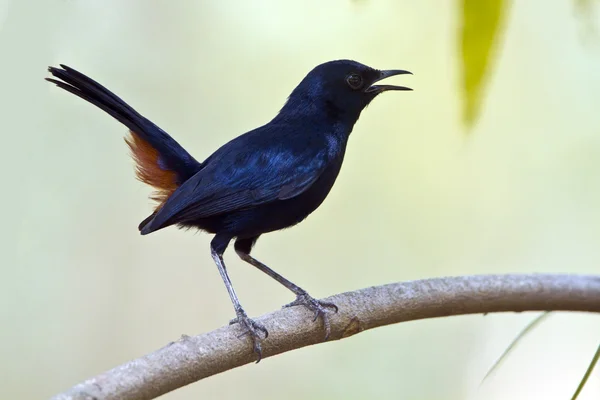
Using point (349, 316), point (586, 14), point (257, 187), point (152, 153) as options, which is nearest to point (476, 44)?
point (586, 14)

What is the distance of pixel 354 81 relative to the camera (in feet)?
9.86

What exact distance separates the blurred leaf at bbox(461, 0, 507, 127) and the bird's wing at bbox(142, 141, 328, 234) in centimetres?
116

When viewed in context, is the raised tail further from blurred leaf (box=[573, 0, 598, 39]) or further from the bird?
blurred leaf (box=[573, 0, 598, 39])

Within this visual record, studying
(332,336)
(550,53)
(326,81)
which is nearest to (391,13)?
(550,53)

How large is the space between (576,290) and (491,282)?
243mm

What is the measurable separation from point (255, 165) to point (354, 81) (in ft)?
1.86

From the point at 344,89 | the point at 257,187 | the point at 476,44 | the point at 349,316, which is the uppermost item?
the point at 344,89

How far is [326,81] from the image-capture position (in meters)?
3.03

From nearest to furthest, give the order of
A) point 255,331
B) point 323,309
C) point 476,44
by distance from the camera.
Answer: point 476,44, point 255,331, point 323,309

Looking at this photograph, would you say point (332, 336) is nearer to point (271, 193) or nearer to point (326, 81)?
point (271, 193)

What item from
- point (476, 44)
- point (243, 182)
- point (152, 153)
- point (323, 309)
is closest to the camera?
point (476, 44)

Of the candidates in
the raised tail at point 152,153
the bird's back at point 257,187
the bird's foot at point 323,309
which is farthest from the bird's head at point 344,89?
the bird's foot at point 323,309

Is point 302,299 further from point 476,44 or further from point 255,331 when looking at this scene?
point 476,44

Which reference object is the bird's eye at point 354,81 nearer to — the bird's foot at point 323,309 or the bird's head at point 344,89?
the bird's head at point 344,89
